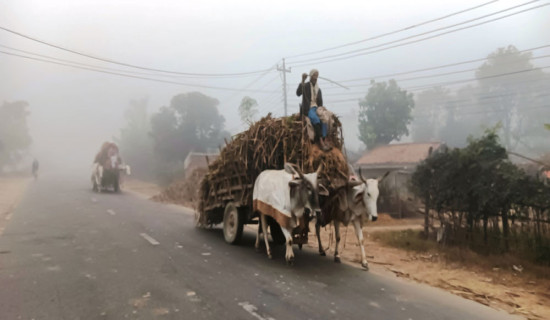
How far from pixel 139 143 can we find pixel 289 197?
5595cm

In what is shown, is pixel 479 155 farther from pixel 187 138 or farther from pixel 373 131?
pixel 187 138

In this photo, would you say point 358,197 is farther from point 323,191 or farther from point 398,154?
point 398,154

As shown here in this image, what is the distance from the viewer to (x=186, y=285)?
5.63 meters

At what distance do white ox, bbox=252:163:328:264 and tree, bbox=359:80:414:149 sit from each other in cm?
3536

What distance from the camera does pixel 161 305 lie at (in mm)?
4816

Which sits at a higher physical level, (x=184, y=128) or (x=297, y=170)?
(x=184, y=128)

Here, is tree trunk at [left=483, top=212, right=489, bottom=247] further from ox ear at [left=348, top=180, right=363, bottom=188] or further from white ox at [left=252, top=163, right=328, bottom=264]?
white ox at [left=252, top=163, right=328, bottom=264]

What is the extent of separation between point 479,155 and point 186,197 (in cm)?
1593

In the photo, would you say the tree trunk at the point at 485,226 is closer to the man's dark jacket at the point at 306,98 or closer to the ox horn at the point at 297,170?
the man's dark jacket at the point at 306,98

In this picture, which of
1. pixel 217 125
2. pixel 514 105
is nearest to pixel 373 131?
pixel 217 125

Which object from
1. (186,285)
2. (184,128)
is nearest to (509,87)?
(184,128)

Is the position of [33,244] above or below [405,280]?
above

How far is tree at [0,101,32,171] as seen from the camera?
4997cm

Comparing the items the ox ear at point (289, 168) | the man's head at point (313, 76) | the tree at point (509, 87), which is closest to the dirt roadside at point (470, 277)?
the ox ear at point (289, 168)
